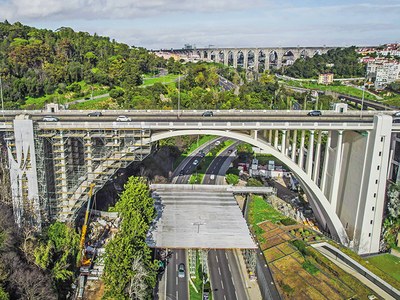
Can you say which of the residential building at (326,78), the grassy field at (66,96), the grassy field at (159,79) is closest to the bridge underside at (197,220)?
the grassy field at (66,96)

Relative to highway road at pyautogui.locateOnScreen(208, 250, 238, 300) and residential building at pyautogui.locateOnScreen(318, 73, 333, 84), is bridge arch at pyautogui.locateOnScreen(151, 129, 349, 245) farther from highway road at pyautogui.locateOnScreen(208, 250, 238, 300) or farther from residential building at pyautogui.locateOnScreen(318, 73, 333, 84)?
residential building at pyautogui.locateOnScreen(318, 73, 333, 84)

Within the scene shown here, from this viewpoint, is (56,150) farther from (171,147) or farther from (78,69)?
(78,69)

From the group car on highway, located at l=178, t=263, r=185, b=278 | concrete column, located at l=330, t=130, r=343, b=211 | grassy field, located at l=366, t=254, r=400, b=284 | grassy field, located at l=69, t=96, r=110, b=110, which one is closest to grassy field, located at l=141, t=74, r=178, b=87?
grassy field, located at l=69, t=96, r=110, b=110

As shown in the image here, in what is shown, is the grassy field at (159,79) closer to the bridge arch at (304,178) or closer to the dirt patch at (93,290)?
the bridge arch at (304,178)

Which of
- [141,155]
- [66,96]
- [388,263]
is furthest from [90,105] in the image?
[388,263]

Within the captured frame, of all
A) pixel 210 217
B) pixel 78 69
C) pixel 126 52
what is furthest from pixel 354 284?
pixel 126 52
